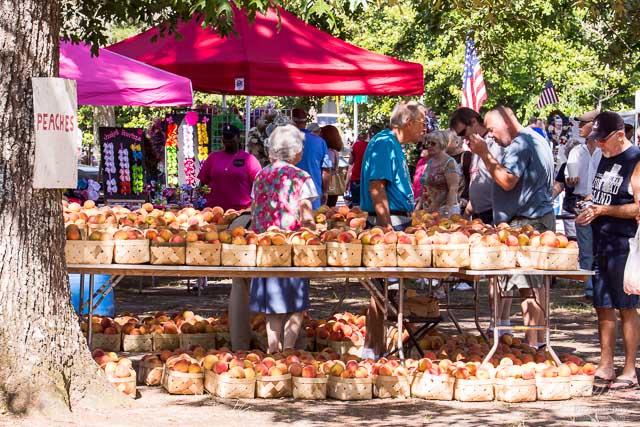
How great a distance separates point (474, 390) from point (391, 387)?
56cm

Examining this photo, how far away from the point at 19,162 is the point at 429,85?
102ft

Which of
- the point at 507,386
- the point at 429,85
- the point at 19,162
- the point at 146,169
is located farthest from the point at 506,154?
the point at 429,85

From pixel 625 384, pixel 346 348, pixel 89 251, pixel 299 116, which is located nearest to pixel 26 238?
pixel 89 251

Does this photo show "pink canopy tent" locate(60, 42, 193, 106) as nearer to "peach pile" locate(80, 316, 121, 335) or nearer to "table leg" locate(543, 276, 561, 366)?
"peach pile" locate(80, 316, 121, 335)

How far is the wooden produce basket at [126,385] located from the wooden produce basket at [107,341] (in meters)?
2.16

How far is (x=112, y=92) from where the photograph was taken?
12750 millimetres

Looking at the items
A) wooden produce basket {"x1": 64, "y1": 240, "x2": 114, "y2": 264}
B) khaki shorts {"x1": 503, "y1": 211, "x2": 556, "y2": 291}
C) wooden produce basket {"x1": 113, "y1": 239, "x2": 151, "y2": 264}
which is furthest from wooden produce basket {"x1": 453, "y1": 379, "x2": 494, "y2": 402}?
wooden produce basket {"x1": 64, "y1": 240, "x2": 114, "y2": 264}

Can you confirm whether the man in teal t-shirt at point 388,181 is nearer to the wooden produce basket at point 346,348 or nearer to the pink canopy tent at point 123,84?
the wooden produce basket at point 346,348

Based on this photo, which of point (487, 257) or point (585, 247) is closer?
point (487, 257)

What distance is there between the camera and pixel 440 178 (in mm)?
11461

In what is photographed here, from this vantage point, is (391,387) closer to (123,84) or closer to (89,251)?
(89,251)

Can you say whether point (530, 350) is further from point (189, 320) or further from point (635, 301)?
point (189, 320)

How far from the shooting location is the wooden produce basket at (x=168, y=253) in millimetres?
8008

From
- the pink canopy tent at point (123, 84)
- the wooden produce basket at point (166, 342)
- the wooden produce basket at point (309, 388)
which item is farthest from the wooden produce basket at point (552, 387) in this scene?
the pink canopy tent at point (123, 84)
